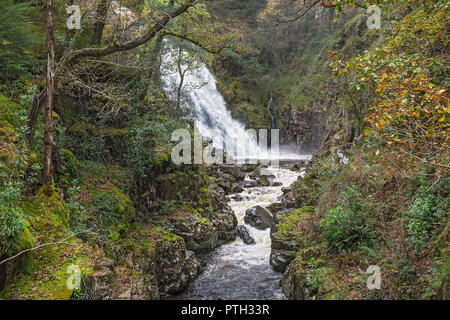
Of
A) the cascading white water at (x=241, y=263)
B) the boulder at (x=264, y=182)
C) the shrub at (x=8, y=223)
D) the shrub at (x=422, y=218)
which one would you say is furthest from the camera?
the boulder at (x=264, y=182)

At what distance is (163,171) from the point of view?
9711 millimetres

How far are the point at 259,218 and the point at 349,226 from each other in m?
5.18

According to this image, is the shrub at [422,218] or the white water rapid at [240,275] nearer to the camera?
the shrub at [422,218]

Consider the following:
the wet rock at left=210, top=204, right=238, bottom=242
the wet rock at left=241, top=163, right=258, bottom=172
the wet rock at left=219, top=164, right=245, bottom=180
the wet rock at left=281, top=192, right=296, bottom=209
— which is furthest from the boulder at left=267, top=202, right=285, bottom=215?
the wet rock at left=241, top=163, right=258, bottom=172

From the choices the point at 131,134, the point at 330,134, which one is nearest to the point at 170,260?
the point at 131,134

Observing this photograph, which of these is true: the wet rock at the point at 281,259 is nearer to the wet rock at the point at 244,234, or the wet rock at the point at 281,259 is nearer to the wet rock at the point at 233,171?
the wet rock at the point at 244,234

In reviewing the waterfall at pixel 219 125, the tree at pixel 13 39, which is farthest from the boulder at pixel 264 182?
the tree at pixel 13 39

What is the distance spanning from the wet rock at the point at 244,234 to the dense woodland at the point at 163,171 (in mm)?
485

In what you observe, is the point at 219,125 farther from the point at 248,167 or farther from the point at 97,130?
the point at 97,130

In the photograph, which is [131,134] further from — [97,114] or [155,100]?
[155,100]

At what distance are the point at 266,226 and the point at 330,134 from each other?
5142 millimetres

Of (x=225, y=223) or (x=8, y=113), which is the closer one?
(x=8, y=113)

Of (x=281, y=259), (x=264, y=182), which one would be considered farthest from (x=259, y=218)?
(x=264, y=182)

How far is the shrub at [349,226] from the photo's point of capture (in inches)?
252
